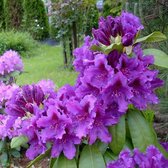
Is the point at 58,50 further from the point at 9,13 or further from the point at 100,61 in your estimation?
the point at 100,61

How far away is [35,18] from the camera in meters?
13.2

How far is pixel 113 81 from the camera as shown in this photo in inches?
53.4

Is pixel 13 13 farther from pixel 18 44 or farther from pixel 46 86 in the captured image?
pixel 46 86

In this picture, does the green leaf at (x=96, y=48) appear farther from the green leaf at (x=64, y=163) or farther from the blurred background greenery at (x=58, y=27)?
the blurred background greenery at (x=58, y=27)

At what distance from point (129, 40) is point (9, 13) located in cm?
1263

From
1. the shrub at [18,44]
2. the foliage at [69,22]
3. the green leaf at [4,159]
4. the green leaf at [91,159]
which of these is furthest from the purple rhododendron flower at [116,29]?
the shrub at [18,44]

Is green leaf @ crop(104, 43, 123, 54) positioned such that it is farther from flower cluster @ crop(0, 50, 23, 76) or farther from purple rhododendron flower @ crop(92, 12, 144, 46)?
flower cluster @ crop(0, 50, 23, 76)

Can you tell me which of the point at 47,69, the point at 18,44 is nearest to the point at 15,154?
the point at 47,69

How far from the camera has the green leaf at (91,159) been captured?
149 cm

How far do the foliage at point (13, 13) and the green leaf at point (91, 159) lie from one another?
40.9ft

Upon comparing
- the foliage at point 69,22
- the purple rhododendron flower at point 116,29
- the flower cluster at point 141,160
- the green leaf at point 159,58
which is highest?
the purple rhododendron flower at point 116,29

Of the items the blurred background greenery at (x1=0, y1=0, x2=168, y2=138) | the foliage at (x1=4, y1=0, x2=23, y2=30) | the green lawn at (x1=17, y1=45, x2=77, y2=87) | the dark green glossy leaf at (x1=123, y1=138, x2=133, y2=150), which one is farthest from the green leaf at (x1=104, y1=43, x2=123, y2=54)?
the foliage at (x1=4, y1=0, x2=23, y2=30)

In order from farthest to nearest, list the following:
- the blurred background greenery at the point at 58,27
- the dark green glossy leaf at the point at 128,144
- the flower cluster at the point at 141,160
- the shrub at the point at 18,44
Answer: the shrub at the point at 18,44 → the blurred background greenery at the point at 58,27 → the dark green glossy leaf at the point at 128,144 → the flower cluster at the point at 141,160

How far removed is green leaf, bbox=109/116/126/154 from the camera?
149 cm
